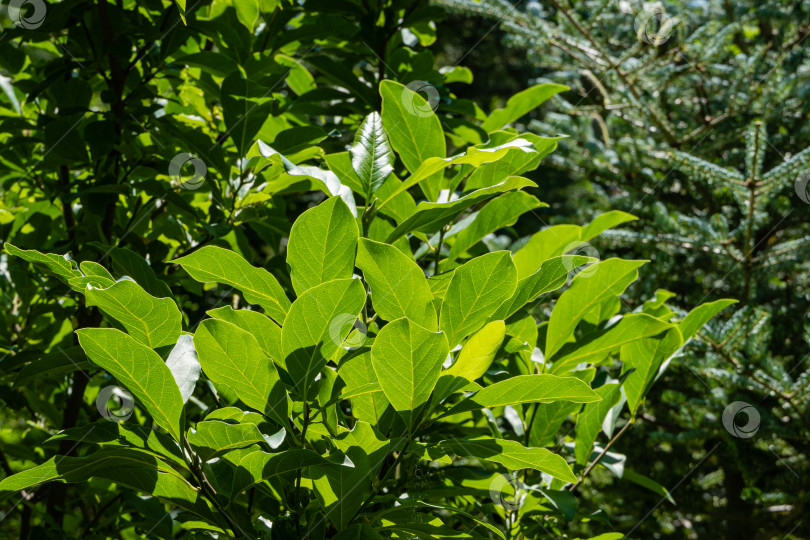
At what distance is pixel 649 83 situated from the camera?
2461 mm

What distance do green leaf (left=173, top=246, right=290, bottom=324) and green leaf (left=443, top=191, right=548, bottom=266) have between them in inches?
10.8

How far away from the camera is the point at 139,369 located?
1.88 ft

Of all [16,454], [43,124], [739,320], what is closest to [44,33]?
[43,124]

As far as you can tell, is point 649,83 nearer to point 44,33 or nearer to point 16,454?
point 44,33

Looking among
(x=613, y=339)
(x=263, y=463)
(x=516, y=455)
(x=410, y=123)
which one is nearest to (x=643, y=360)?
(x=613, y=339)

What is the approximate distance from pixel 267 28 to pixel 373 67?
0.76ft

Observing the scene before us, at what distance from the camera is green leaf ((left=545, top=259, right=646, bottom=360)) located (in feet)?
2.73

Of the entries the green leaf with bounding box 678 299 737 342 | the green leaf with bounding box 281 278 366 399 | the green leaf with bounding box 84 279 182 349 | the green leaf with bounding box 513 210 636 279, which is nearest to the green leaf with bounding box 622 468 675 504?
the green leaf with bounding box 678 299 737 342

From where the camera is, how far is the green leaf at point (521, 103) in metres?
1.03

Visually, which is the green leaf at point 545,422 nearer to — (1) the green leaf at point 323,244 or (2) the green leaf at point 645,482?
(2) the green leaf at point 645,482

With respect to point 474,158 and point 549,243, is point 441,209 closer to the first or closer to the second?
point 474,158

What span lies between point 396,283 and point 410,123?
27 cm

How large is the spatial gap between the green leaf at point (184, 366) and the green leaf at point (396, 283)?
0.64 ft

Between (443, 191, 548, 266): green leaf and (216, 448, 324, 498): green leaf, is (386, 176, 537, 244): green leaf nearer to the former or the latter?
(443, 191, 548, 266): green leaf
